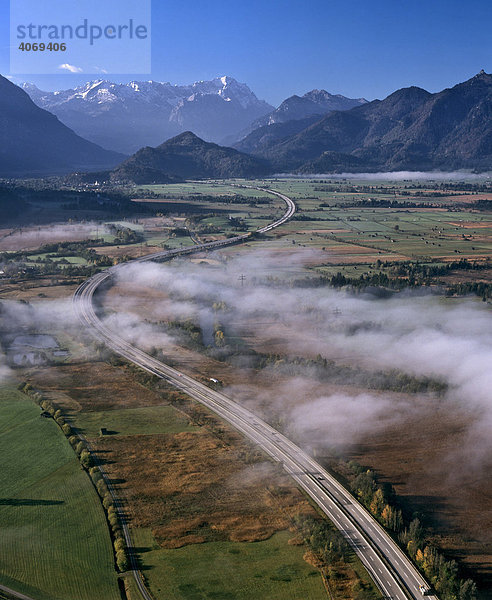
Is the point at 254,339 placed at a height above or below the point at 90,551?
above

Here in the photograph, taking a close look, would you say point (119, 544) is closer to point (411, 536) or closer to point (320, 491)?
point (320, 491)

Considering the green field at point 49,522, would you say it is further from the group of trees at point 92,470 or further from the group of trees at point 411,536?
the group of trees at point 411,536

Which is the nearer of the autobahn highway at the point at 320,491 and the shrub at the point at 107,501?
the autobahn highway at the point at 320,491

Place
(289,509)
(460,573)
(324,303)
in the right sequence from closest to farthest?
(460,573), (289,509), (324,303)

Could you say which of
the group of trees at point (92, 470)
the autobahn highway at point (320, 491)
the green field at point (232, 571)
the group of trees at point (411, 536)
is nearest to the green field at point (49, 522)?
the group of trees at point (92, 470)

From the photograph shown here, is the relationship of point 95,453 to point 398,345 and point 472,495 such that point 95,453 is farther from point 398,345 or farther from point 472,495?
point 398,345

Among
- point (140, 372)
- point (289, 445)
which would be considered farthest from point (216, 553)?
point (140, 372)

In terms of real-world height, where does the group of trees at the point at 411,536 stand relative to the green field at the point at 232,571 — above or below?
above
